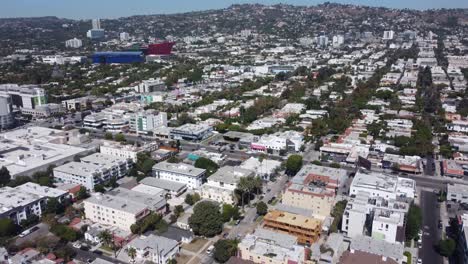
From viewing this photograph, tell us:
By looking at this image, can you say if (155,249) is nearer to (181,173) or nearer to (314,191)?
(181,173)

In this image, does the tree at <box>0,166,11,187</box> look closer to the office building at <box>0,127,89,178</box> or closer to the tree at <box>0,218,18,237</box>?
the office building at <box>0,127,89,178</box>

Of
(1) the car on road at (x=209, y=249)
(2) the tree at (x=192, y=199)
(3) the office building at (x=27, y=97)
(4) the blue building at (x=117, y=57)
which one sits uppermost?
(4) the blue building at (x=117, y=57)

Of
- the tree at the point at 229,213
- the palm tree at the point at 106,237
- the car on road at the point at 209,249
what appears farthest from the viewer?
the tree at the point at 229,213

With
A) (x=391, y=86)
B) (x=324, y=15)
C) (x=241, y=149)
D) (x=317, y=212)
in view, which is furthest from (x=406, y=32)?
(x=317, y=212)

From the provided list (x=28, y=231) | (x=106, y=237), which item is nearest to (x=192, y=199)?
(x=106, y=237)

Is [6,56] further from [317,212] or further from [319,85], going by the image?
[317,212]

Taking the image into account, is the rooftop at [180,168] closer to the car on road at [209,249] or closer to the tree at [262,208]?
the tree at [262,208]

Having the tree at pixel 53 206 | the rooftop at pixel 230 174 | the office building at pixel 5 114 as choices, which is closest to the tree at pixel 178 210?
the rooftop at pixel 230 174
